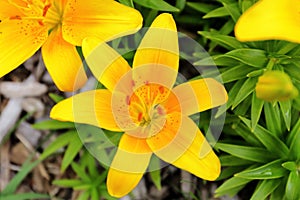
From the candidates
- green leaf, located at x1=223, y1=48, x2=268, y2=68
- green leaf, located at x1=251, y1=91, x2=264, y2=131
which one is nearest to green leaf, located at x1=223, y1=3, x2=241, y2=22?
green leaf, located at x1=223, y1=48, x2=268, y2=68

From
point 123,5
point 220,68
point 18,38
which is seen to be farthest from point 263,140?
point 18,38

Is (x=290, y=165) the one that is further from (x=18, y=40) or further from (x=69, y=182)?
(x=18, y=40)

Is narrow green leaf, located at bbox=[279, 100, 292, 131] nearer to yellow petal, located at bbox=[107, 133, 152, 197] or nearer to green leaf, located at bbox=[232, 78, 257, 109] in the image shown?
green leaf, located at bbox=[232, 78, 257, 109]

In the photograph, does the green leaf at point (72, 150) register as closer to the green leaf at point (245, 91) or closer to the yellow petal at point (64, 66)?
the yellow petal at point (64, 66)

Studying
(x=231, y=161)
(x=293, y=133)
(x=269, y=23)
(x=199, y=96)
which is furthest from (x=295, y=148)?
(x=269, y=23)

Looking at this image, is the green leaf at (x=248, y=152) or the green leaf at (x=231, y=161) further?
the green leaf at (x=231, y=161)

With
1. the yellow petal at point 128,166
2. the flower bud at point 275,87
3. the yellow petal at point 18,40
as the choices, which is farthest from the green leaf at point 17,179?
the flower bud at point 275,87

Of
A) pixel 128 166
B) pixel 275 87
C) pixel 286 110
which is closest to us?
pixel 275 87
